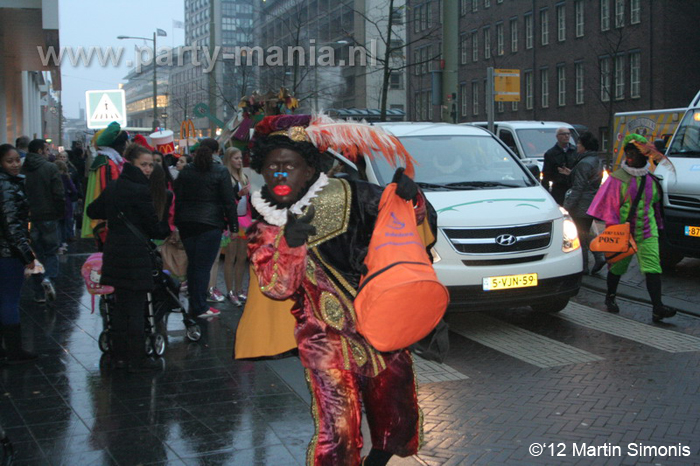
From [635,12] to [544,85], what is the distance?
886cm

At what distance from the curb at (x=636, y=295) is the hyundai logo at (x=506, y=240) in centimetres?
219

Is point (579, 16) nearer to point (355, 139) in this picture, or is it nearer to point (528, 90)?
point (528, 90)

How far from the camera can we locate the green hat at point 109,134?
8.23 meters

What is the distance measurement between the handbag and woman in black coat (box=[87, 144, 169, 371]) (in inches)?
175

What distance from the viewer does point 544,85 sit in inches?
1896

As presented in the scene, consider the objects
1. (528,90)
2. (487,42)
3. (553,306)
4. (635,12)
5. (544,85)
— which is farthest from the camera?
(487,42)

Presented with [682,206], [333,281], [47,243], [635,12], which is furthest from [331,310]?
[635,12]

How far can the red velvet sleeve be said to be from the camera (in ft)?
10.9

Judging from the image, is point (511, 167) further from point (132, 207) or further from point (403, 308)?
point (403, 308)

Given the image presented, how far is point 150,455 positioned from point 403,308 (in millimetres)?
2344

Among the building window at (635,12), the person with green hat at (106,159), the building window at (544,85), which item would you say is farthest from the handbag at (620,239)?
the building window at (544,85)

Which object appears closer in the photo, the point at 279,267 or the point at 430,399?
the point at 279,267

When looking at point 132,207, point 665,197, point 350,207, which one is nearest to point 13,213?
point 132,207

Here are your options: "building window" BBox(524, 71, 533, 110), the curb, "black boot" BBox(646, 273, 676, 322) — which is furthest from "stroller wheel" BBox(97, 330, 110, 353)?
"building window" BBox(524, 71, 533, 110)
